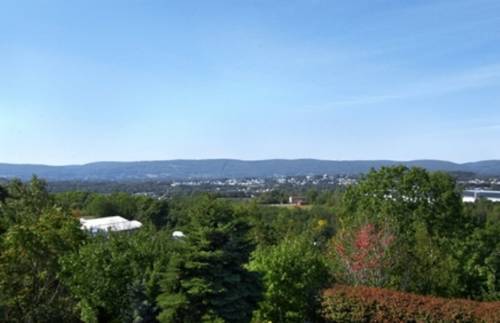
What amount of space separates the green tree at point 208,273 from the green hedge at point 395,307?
276cm

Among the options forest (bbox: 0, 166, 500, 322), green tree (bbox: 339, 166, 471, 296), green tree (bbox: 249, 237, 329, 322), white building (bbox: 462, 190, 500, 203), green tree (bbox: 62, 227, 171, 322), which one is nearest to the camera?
forest (bbox: 0, 166, 500, 322)

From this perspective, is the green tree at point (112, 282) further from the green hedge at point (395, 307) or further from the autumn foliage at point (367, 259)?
the autumn foliage at point (367, 259)

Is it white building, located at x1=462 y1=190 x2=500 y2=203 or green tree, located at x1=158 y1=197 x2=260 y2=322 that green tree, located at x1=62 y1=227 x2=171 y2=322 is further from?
white building, located at x1=462 y1=190 x2=500 y2=203

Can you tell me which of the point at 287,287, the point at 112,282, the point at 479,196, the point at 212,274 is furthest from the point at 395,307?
the point at 479,196

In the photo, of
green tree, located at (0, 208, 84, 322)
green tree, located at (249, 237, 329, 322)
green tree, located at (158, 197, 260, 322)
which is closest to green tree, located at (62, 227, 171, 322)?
green tree, located at (0, 208, 84, 322)

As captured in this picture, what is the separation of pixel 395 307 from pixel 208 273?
428 cm

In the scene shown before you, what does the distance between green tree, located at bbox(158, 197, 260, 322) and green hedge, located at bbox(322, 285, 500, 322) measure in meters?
2.76

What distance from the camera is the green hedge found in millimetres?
10812

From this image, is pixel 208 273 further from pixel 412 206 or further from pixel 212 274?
pixel 412 206

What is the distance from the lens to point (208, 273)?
32.6 ft

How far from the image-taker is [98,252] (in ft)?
35.8

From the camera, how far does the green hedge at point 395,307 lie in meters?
10.8

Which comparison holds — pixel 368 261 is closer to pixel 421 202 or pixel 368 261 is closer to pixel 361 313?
pixel 361 313

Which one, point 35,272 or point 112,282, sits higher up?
point 35,272
